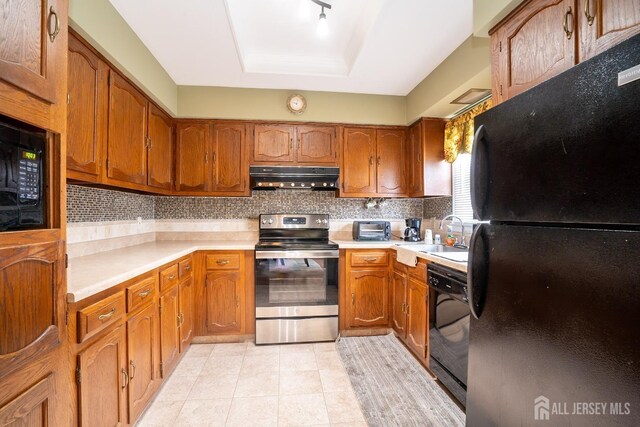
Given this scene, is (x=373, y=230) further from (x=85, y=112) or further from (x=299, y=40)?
(x=85, y=112)

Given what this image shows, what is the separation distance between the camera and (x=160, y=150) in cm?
254

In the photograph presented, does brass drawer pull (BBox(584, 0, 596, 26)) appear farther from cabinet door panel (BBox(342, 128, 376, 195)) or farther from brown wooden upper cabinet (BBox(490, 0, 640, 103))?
cabinet door panel (BBox(342, 128, 376, 195))

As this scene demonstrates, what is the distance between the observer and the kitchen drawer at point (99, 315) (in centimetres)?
108

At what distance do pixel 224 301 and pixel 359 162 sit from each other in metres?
1.98

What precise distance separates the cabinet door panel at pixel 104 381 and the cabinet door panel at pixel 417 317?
196 centimetres

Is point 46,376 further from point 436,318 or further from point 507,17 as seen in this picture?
point 507,17

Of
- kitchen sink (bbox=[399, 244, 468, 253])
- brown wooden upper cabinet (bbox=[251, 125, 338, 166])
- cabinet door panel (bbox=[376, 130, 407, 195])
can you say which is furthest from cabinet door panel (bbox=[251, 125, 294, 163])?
kitchen sink (bbox=[399, 244, 468, 253])

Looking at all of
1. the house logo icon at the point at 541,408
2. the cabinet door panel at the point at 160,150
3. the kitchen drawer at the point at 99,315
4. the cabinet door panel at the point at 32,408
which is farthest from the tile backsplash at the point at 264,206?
the house logo icon at the point at 541,408

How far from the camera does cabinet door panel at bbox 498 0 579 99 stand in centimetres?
109

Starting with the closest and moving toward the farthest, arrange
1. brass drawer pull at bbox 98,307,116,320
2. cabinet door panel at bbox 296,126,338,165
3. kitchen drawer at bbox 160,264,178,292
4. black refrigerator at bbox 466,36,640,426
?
black refrigerator at bbox 466,36,640,426 → brass drawer pull at bbox 98,307,116,320 → kitchen drawer at bbox 160,264,178,292 → cabinet door panel at bbox 296,126,338,165

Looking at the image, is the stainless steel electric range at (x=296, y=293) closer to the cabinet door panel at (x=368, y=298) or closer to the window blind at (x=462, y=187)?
the cabinet door panel at (x=368, y=298)

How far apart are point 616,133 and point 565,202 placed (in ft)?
0.57

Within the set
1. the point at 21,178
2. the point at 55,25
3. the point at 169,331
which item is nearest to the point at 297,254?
the point at 169,331

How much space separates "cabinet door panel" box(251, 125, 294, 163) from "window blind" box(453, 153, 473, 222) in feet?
5.61
